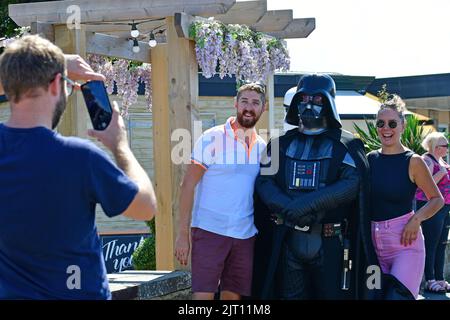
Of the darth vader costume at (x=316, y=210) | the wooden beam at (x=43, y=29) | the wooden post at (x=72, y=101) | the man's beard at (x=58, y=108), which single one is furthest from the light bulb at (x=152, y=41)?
the man's beard at (x=58, y=108)

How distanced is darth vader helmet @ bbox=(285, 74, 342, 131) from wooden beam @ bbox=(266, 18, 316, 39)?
259cm

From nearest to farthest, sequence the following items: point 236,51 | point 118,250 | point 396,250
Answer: point 396,250 → point 236,51 → point 118,250

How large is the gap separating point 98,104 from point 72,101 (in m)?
3.79

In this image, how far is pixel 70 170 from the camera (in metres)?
2.51

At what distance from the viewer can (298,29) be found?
295 inches

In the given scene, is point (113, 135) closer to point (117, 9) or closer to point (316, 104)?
point (316, 104)

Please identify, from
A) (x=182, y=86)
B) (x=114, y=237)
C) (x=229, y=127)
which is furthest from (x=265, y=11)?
(x=114, y=237)

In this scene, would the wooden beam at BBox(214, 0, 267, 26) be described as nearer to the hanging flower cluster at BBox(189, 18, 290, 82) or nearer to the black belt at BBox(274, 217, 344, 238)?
the hanging flower cluster at BBox(189, 18, 290, 82)

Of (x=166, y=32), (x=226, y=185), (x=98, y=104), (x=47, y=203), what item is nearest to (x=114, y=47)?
(x=166, y=32)

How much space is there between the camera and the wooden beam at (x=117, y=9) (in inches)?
245

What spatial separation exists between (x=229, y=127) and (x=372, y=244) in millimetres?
1207

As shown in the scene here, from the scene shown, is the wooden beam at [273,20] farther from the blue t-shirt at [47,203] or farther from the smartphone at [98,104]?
the blue t-shirt at [47,203]

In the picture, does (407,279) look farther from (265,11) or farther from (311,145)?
(265,11)

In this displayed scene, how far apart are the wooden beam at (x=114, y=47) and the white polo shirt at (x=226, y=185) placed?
2.53 metres
